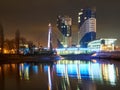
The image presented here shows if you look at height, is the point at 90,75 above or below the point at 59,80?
above

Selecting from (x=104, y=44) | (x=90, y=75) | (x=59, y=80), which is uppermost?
(x=104, y=44)

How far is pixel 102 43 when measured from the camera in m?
148

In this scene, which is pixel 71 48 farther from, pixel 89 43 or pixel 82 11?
pixel 82 11

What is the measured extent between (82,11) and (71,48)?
2087cm

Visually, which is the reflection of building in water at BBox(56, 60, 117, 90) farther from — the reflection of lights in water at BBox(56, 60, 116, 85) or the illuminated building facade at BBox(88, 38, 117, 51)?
the illuminated building facade at BBox(88, 38, 117, 51)

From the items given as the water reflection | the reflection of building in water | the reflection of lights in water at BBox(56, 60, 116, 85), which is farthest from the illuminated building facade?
the water reflection

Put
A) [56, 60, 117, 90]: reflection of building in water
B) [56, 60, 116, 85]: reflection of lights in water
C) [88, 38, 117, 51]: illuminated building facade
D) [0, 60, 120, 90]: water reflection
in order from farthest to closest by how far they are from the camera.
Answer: [88, 38, 117, 51]: illuminated building facade < [56, 60, 116, 85]: reflection of lights in water < [56, 60, 117, 90]: reflection of building in water < [0, 60, 120, 90]: water reflection

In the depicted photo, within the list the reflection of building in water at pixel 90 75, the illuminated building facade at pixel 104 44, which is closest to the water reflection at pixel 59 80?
the reflection of building in water at pixel 90 75

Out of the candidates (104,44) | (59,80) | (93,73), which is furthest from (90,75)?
(104,44)

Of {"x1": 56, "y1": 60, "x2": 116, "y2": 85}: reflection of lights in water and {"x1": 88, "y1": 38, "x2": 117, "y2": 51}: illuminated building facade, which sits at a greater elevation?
{"x1": 88, "y1": 38, "x2": 117, "y2": 51}: illuminated building facade

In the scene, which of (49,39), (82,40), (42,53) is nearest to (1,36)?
(42,53)

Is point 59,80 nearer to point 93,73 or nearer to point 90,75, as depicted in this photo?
point 90,75

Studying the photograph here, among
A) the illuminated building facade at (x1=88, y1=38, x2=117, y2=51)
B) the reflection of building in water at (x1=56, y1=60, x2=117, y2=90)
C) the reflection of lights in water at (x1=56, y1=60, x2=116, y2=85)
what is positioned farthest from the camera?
the illuminated building facade at (x1=88, y1=38, x2=117, y2=51)

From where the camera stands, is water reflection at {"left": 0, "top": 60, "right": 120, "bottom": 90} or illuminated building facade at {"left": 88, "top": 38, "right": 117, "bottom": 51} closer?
water reflection at {"left": 0, "top": 60, "right": 120, "bottom": 90}
